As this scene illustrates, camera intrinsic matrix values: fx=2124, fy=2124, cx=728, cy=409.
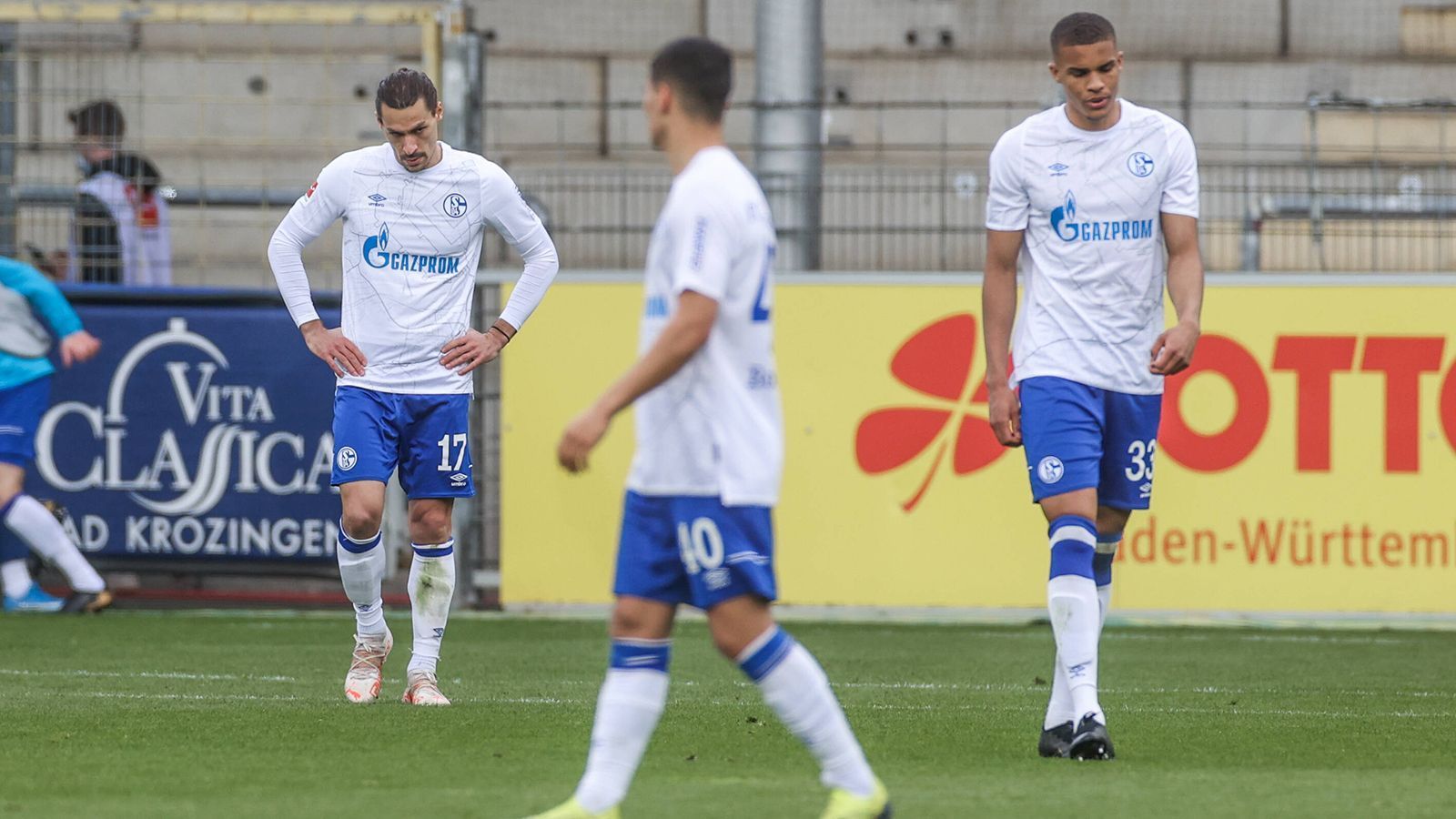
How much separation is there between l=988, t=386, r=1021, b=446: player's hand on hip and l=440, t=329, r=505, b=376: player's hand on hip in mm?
1852

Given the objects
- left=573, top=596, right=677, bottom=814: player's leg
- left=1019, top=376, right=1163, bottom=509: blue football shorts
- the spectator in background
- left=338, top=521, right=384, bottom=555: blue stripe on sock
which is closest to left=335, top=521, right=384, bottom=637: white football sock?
left=338, top=521, right=384, bottom=555: blue stripe on sock

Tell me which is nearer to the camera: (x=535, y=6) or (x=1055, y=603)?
(x=1055, y=603)

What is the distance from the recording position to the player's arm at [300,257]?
7.02m

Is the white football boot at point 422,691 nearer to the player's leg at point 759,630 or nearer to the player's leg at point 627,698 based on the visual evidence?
the player's leg at point 627,698

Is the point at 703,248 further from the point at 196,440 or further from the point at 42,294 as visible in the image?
the point at 196,440

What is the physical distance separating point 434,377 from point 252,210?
6.31 metres

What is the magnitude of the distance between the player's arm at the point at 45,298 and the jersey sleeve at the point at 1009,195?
6177 millimetres

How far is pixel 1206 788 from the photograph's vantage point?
524 centimetres

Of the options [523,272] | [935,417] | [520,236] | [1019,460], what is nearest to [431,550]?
[523,272]

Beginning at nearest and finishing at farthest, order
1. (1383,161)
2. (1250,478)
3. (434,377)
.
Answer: (434,377), (1250,478), (1383,161)

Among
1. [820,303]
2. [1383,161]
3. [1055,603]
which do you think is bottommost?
[1055,603]

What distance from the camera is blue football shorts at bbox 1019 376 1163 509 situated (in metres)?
5.88

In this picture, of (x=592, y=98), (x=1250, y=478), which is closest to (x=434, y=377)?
(x=1250, y=478)

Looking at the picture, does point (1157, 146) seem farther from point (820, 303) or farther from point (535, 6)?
point (535, 6)
